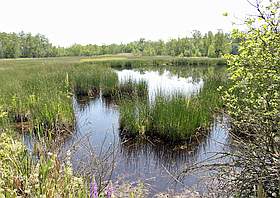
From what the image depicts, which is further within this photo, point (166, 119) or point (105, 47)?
point (105, 47)

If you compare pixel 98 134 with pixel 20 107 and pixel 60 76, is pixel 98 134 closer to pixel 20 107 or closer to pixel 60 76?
pixel 20 107

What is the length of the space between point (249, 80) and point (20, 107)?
6.27m

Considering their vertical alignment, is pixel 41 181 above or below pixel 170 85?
above

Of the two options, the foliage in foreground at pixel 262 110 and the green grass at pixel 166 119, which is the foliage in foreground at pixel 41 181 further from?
the green grass at pixel 166 119

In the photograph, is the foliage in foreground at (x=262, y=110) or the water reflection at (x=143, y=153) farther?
the water reflection at (x=143, y=153)

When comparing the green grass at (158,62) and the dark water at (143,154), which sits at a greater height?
the green grass at (158,62)

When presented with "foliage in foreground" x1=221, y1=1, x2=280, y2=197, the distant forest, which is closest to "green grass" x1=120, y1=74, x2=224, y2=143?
"foliage in foreground" x1=221, y1=1, x2=280, y2=197

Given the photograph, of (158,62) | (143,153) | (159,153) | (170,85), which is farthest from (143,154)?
(158,62)

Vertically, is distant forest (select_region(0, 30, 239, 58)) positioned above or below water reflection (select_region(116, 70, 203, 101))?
above

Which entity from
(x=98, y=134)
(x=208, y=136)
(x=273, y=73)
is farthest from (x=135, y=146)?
(x=273, y=73)

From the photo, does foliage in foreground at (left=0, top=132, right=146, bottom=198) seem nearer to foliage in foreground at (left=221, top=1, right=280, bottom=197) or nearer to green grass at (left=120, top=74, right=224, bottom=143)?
foliage in foreground at (left=221, top=1, right=280, bottom=197)

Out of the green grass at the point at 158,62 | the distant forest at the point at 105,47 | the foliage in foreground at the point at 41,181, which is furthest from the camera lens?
the distant forest at the point at 105,47

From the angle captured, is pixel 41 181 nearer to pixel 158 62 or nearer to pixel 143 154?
pixel 143 154

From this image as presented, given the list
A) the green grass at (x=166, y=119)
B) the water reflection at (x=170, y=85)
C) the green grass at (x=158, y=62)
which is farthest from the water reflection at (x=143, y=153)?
the green grass at (x=158, y=62)
